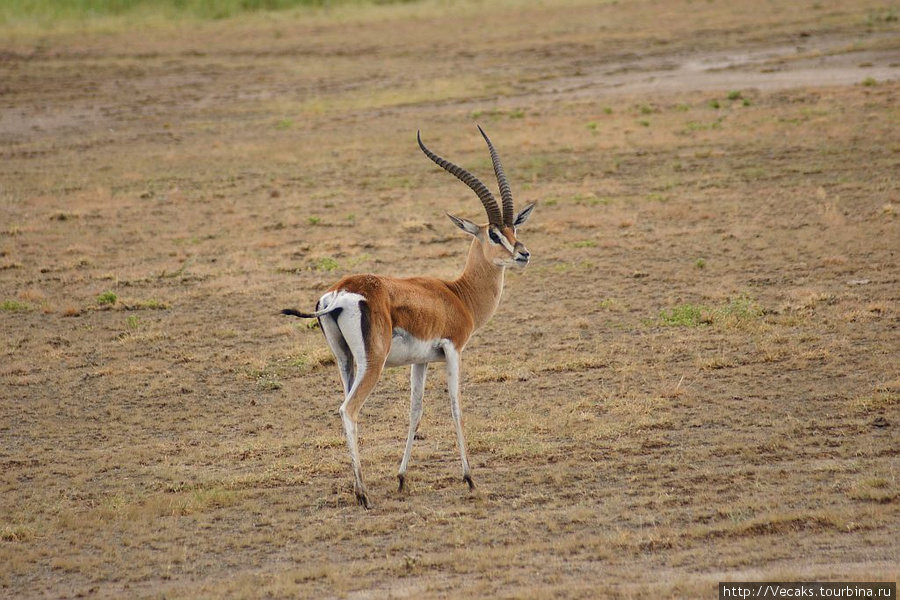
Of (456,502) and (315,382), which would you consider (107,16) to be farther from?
(456,502)

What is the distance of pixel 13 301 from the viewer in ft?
47.2

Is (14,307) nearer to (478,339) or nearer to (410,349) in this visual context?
(478,339)

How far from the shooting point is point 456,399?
8.45 m

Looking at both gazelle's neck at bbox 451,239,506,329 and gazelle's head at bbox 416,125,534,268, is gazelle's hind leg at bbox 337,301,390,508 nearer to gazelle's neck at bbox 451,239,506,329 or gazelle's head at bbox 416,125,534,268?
gazelle's neck at bbox 451,239,506,329

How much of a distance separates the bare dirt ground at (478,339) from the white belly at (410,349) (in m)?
1.01

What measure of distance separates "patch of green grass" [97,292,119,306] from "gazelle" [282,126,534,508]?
6580mm

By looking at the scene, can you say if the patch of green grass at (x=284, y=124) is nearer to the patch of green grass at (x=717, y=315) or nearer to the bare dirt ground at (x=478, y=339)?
the bare dirt ground at (x=478, y=339)

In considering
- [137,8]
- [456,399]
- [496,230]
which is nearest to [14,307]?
[496,230]

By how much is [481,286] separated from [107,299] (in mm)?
6929

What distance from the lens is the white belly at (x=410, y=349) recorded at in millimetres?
8250

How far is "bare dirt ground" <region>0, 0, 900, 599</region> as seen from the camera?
739cm

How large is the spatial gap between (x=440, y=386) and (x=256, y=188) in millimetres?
9894

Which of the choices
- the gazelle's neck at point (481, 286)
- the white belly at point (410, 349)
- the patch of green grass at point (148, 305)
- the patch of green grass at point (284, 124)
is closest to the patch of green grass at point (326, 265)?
the patch of green grass at point (148, 305)

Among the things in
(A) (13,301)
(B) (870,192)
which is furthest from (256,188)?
(B) (870,192)
